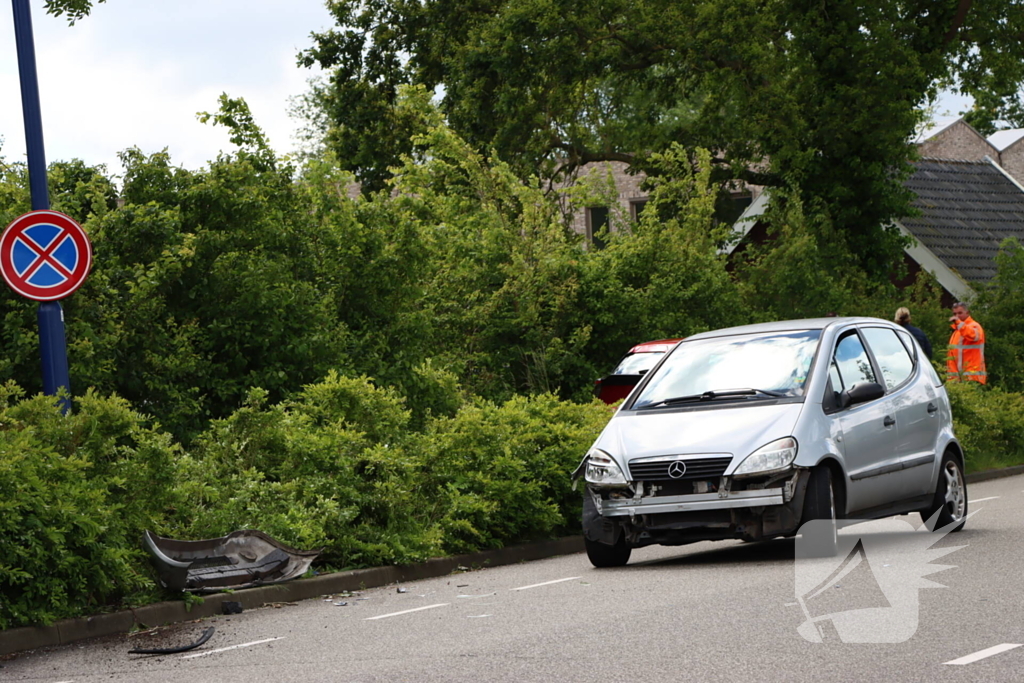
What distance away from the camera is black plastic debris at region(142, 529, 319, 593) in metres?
9.67

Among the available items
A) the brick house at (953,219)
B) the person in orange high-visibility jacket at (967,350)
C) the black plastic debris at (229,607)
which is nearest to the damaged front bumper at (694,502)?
the black plastic debris at (229,607)

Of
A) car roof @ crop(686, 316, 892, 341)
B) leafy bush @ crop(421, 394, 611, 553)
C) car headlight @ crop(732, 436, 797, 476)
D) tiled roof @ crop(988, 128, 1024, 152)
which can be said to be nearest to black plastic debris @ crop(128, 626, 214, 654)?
leafy bush @ crop(421, 394, 611, 553)

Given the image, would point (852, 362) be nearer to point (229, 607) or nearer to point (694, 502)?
point (694, 502)

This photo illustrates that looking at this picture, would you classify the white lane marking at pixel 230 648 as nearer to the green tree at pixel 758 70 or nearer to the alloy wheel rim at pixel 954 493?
the alloy wheel rim at pixel 954 493

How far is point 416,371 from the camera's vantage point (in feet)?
53.8

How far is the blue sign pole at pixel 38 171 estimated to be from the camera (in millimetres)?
11828

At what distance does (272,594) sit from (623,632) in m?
3.11

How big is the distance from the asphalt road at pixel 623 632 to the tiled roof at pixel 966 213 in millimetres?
23632

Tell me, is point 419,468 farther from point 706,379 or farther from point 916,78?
point 916,78

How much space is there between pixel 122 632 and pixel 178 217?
6487 mm

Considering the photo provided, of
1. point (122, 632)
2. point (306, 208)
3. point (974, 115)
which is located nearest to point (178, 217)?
point (306, 208)

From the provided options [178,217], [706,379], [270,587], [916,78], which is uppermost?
[916,78]

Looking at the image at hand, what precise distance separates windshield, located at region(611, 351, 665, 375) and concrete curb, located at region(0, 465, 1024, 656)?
233 inches

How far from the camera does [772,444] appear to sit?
10.6 meters
